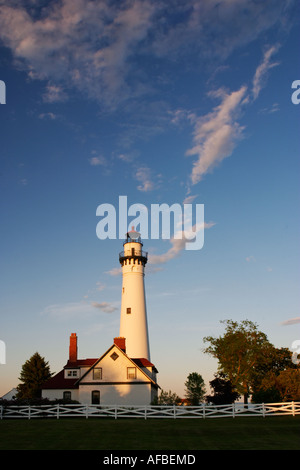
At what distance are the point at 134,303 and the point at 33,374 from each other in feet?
77.0

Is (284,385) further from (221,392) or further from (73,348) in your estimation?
(73,348)

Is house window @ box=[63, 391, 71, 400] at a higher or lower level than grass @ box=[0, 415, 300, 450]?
higher

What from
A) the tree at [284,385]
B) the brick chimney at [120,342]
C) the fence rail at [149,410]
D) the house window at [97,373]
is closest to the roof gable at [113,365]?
the house window at [97,373]

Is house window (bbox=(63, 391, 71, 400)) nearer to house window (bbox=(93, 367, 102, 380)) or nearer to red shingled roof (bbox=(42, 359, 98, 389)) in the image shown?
red shingled roof (bbox=(42, 359, 98, 389))

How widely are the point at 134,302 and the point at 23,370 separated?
25.1 meters

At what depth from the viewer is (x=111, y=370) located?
47781 millimetres

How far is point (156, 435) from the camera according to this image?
25016 millimetres

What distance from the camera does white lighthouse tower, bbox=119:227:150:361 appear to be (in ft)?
183

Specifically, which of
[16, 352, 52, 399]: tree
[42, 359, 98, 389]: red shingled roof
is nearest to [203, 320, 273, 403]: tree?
[42, 359, 98, 389]: red shingled roof

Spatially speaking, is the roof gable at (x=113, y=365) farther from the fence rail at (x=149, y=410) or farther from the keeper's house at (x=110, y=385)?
the fence rail at (x=149, y=410)

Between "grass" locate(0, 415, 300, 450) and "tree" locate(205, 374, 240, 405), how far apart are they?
65.5ft

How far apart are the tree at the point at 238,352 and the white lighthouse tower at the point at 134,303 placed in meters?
8.42

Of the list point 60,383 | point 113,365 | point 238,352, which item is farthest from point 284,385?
point 60,383
